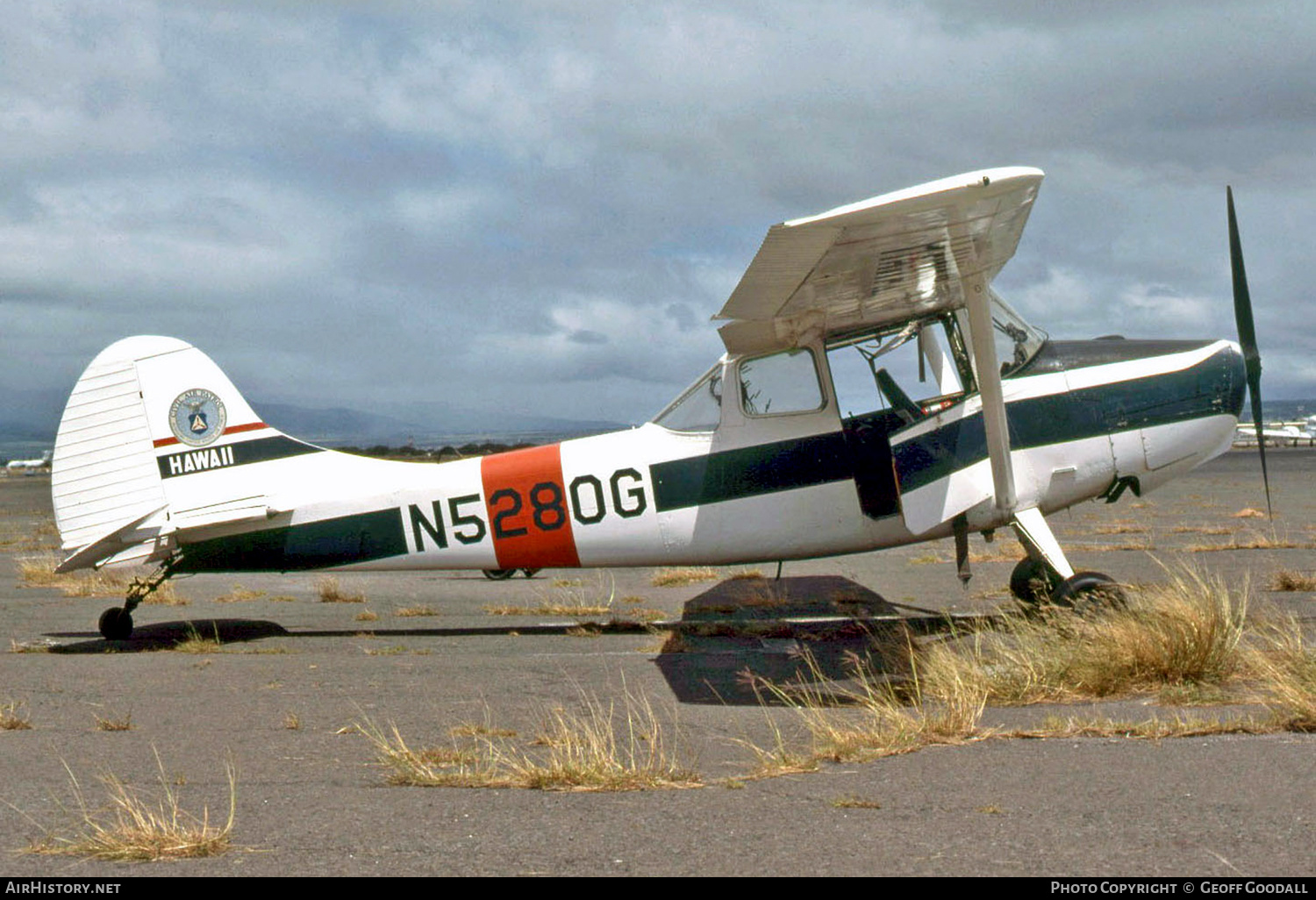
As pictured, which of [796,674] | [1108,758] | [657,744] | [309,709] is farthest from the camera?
[796,674]

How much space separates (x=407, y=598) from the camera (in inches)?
502

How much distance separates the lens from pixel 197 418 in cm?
988

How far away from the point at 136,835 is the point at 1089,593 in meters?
6.53

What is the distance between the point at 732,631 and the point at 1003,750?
15.3ft

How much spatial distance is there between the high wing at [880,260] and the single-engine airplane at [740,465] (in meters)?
0.06

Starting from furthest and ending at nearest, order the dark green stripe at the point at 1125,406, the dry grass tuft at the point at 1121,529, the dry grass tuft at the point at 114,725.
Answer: the dry grass tuft at the point at 1121,529, the dark green stripe at the point at 1125,406, the dry grass tuft at the point at 114,725

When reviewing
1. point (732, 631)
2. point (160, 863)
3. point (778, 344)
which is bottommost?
point (732, 631)

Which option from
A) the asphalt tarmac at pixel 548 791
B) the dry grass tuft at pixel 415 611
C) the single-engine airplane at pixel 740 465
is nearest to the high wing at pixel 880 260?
the single-engine airplane at pixel 740 465

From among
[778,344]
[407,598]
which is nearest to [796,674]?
[778,344]

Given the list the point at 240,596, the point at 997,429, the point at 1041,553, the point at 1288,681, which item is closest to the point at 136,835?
the point at 1288,681

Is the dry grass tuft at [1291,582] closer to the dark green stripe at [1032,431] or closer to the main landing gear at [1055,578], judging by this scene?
the dark green stripe at [1032,431]

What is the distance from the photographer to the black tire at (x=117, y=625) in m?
9.61

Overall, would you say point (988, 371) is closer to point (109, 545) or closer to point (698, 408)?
point (698, 408)

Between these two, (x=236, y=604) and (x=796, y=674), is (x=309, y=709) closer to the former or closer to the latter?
(x=796, y=674)
